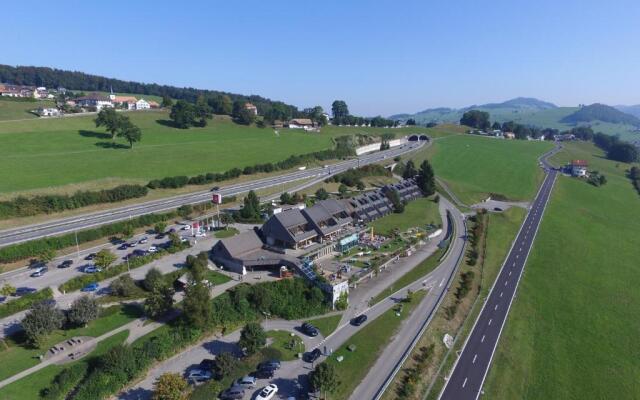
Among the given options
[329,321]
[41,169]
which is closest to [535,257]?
[329,321]

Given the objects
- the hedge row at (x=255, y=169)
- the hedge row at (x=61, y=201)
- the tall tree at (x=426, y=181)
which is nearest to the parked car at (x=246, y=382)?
the hedge row at (x=61, y=201)

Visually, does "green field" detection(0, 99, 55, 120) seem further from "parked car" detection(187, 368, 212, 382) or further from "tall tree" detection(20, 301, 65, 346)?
"parked car" detection(187, 368, 212, 382)

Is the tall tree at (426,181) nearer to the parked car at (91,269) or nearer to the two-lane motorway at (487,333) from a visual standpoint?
the two-lane motorway at (487,333)

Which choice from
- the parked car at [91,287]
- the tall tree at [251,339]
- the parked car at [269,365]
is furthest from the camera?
the parked car at [91,287]

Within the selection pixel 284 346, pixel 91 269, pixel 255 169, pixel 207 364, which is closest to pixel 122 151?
pixel 255 169

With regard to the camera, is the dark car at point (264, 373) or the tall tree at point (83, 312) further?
the tall tree at point (83, 312)

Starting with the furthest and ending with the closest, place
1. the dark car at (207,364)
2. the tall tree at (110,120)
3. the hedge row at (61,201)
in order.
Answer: the tall tree at (110,120) < the hedge row at (61,201) < the dark car at (207,364)

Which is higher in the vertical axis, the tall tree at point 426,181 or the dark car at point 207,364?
the tall tree at point 426,181
